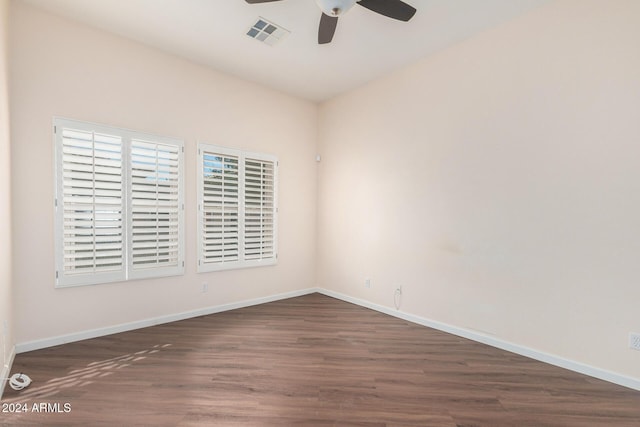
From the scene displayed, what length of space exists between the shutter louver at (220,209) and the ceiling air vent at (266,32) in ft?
5.03

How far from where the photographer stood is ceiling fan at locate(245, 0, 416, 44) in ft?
6.93

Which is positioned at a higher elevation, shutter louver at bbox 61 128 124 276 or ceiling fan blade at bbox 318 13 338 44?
ceiling fan blade at bbox 318 13 338 44

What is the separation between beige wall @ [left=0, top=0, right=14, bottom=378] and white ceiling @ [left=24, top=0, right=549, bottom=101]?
64 centimetres

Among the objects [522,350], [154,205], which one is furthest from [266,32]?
[522,350]

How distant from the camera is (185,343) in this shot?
117 inches

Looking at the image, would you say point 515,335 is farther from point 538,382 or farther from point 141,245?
point 141,245

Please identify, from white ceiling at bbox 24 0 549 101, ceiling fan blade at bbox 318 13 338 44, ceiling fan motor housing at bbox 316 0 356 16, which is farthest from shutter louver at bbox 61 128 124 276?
ceiling fan motor housing at bbox 316 0 356 16

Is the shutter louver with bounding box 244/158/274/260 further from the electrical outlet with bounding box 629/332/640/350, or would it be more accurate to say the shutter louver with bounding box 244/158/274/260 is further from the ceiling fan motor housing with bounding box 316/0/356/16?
the electrical outlet with bounding box 629/332/640/350

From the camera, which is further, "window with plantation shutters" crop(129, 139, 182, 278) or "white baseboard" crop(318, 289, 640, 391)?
"window with plantation shutters" crop(129, 139, 182, 278)

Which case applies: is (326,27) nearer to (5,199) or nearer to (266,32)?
(266,32)

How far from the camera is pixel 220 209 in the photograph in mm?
3902

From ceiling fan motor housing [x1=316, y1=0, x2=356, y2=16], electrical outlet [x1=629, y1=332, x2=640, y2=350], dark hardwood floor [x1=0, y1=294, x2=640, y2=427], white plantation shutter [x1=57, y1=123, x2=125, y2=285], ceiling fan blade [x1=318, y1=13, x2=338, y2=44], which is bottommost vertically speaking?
dark hardwood floor [x1=0, y1=294, x2=640, y2=427]

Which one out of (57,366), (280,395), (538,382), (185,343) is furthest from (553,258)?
(57,366)

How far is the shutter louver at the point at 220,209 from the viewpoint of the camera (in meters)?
3.79
